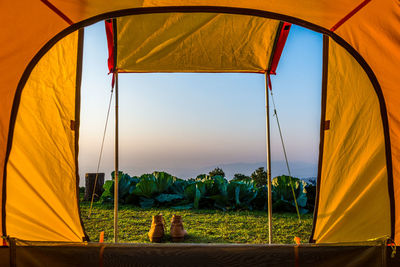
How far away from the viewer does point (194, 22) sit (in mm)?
3051

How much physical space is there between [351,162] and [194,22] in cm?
188

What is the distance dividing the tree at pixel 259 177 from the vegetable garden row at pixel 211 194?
0.74ft

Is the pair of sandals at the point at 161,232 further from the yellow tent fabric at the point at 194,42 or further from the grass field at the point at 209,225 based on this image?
the yellow tent fabric at the point at 194,42

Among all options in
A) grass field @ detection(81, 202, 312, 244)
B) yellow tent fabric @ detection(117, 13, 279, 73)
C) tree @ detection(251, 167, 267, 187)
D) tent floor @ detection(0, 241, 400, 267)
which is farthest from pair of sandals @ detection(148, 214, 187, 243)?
tree @ detection(251, 167, 267, 187)

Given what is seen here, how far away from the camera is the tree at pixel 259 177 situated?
579 cm

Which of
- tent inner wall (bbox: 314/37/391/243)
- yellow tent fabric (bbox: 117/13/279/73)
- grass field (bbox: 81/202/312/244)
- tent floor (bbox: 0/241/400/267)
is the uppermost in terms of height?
yellow tent fabric (bbox: 117/13/279/73)

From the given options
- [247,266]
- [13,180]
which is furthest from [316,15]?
[13,180]

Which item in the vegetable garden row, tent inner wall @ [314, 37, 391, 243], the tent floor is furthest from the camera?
the vegetable garden row

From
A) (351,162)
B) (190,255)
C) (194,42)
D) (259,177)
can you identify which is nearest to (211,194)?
(259,177)

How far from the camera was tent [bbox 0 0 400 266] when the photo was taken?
186cm

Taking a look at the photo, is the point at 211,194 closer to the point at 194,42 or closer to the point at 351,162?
the point at 194,42

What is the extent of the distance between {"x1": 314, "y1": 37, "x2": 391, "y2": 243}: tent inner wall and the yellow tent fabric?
902mm

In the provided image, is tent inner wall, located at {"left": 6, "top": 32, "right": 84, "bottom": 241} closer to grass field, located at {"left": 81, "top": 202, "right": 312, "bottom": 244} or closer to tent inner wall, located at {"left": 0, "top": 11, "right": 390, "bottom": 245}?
tent inner wall, located at {"left": 0, "top": 11, "right": 390, "bottom": 245}

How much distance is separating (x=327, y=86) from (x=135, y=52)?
1870 mm
